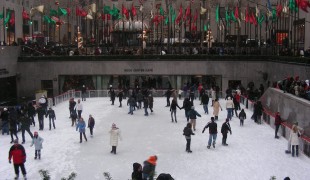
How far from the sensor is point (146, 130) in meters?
21.4

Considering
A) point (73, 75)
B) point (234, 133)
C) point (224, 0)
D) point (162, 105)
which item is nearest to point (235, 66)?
point (162, 105)

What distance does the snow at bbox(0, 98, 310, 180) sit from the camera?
48.6 feet

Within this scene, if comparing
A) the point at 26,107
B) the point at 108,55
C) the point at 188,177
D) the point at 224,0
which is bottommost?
the point at 188,177

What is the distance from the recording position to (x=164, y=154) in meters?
17.1

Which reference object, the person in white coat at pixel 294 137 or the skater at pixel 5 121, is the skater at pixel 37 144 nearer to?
the skater at pixel 5 121

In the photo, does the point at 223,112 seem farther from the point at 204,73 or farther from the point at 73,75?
the point at 73,75

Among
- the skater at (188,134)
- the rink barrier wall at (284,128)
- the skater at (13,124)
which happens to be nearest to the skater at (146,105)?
the rink barrier wall at (284,128)

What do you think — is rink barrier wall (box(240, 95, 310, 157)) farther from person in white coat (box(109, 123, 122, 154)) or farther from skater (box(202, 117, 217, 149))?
person in white coat (box(109, 123, 122, 154))

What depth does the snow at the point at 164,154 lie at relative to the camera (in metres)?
14.8

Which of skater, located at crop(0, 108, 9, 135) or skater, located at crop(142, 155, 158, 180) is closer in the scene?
skater, located at crop(142, 155, 158, 180)

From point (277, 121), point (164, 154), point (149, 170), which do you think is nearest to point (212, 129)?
point (164, 154)

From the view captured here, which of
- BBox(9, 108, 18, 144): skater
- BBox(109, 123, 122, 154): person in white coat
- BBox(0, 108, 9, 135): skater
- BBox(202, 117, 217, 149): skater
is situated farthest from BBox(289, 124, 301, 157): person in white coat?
BBox(0, 108, 9, 135): skater

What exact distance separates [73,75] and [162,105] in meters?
11.8

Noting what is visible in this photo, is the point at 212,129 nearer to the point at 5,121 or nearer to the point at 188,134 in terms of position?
the point at 188,134
